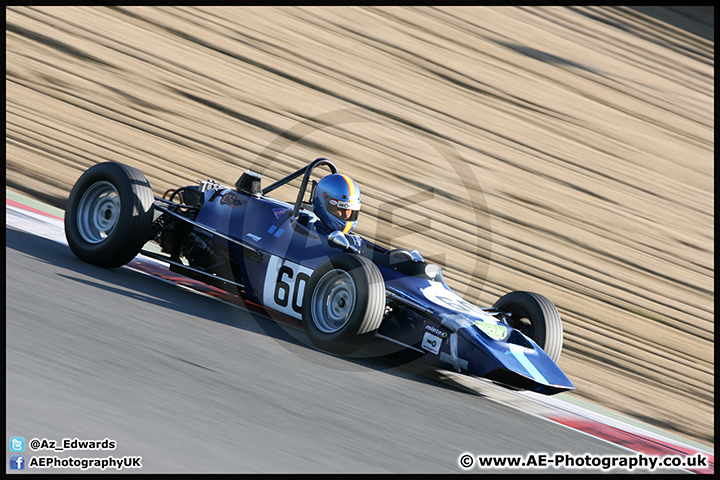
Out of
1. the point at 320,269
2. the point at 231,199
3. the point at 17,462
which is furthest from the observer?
the point at 231,199

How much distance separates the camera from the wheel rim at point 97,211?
686cm

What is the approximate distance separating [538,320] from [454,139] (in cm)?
800

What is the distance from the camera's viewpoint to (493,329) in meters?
6.07

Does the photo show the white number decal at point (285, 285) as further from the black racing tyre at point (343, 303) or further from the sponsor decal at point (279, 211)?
the sponsor decal at point (279, 211)

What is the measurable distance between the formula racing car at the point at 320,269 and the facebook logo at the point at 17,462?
2.43 metres

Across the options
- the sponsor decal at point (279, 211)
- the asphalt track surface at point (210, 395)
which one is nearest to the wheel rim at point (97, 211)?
the asphalt track surface at point (210, 395)

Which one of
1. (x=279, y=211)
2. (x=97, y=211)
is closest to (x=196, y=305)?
(x=279, y=211)

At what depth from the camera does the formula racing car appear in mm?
5777

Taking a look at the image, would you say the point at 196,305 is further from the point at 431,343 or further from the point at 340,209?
the point at 431,343

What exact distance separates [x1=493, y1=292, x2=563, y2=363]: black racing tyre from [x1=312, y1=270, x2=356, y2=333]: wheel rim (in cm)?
155

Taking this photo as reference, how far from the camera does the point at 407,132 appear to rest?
45.8 feet

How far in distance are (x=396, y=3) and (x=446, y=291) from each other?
1516 centimetres

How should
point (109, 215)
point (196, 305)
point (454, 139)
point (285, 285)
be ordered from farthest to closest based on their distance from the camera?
point (454, 139) < point (109, 215) < point (196, 305) < point (285, 285)

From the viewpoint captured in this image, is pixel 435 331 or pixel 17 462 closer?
pixel 17 462
